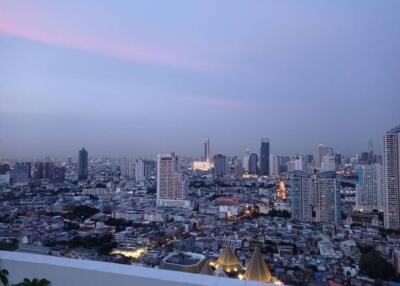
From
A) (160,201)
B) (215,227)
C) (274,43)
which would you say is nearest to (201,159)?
(160,201)

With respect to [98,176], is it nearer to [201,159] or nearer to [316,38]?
[201,159]

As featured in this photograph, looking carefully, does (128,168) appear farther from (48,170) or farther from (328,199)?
(328,199)

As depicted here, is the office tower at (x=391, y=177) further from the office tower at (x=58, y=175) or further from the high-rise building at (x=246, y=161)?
the office tower at (x=58, y=175)

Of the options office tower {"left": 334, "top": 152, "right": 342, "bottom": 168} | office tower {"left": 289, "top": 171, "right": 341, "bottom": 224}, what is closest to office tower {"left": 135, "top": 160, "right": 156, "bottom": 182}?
office tower {"left": 289, "top": 171, "right": 341, "bottom": 224}

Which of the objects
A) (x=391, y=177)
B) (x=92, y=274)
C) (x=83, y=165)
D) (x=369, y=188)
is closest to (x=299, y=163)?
(x=369, y=188)

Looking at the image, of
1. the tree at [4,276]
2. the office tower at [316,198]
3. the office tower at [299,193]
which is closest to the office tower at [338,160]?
the office tower at [316,198]
